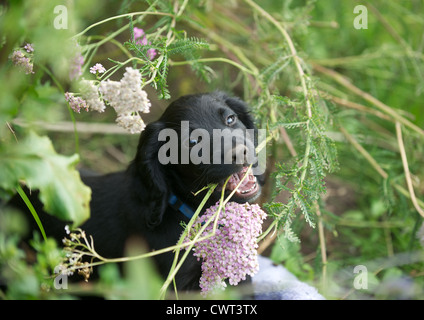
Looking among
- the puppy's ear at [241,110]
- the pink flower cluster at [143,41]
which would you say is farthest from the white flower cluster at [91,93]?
the puppy's ear at [241,110]

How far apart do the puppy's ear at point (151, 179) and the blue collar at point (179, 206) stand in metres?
0.06

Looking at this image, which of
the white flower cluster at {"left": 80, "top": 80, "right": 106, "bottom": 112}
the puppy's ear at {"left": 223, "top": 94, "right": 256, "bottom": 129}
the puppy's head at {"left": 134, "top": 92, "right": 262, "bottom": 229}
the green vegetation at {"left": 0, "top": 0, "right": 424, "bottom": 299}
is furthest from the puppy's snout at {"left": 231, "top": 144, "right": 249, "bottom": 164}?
the white flower cluster at {"left": 80, "top": 80, "right": 106, "bottom": 112}

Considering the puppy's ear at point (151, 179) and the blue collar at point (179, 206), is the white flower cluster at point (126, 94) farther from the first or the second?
the blue collar at point (179, 206)

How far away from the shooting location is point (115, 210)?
238 cm

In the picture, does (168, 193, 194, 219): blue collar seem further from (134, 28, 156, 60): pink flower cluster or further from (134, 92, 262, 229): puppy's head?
(134, 28, 156, 60): pink flower cluster

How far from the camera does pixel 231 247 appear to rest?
5.19ft

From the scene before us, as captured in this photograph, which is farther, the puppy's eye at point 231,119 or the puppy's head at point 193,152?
the puppy's eye at point 231,119

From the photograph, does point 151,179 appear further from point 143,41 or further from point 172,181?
point 143,41

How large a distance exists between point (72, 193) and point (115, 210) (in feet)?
4.06

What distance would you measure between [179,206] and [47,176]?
114 cm

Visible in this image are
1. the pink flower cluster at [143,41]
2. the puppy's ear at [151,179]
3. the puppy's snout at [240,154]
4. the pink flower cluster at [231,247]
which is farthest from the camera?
the puppy's ear at [151,179]

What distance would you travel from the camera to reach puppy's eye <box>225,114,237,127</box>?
2217 mm

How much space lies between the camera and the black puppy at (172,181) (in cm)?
209

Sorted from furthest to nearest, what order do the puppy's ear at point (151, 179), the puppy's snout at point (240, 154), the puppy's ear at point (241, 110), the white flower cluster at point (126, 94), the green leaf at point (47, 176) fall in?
the puppy's ear at point (241, 110)
the puppy's ear at point (151, 179)
the puppy's snout at point (240, 154)
the white flower cluster at point (126, 94)
the green leaf at point (47, 176)
